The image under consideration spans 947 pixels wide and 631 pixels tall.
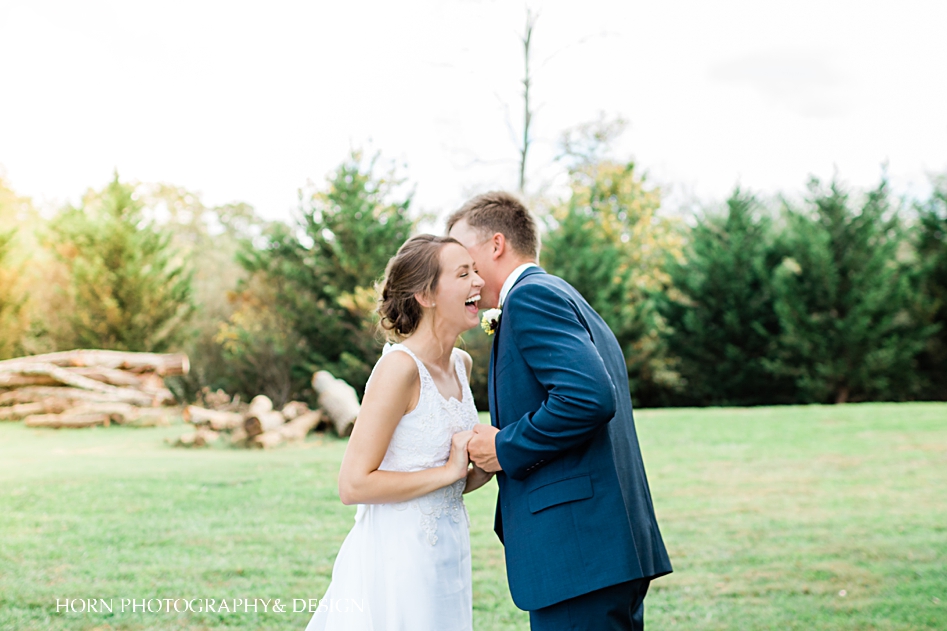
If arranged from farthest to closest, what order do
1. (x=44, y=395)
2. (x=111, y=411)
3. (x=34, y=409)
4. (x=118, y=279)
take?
(x=118, y=279)
(x=44, y=395)
(x=34, y=409)
(x=111, y=411)

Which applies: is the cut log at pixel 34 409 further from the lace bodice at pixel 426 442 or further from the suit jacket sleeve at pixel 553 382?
the suit jacket sleeve at pixel 553 382

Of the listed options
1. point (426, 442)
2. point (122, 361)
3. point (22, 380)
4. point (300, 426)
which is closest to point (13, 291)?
point (22, 380)

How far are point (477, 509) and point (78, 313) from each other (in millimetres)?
14994

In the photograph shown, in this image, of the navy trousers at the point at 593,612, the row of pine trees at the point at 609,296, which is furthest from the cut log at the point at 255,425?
the navy trousers at the point at 593,612

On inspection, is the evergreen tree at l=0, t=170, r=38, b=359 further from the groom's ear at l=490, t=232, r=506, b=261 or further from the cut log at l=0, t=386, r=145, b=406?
the groom's ear at l=490, t=232, r=506, b=261

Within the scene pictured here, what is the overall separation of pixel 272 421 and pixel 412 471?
429 inches

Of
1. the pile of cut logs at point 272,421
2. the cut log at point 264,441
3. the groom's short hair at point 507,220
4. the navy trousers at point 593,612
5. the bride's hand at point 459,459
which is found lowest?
the cut log at point 264,441

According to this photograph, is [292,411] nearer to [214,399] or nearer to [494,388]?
[214,399]

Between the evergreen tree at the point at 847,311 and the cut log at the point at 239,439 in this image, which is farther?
the evergreen tree at the point at 847,311

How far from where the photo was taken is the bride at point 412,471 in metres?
2.51

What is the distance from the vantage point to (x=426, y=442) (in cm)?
263

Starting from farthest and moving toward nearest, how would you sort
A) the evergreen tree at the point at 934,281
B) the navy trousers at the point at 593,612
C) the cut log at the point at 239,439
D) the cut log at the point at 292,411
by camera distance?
1. the evergreen tree at the point at 934,281
2. the cut log at the point at 292,411
3. the cut log at the point at 239,439
4. the navy trousers at the point at 593,612

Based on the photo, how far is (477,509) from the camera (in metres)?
7.86

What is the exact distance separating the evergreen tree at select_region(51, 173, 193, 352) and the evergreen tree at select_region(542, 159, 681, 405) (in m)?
10.3
